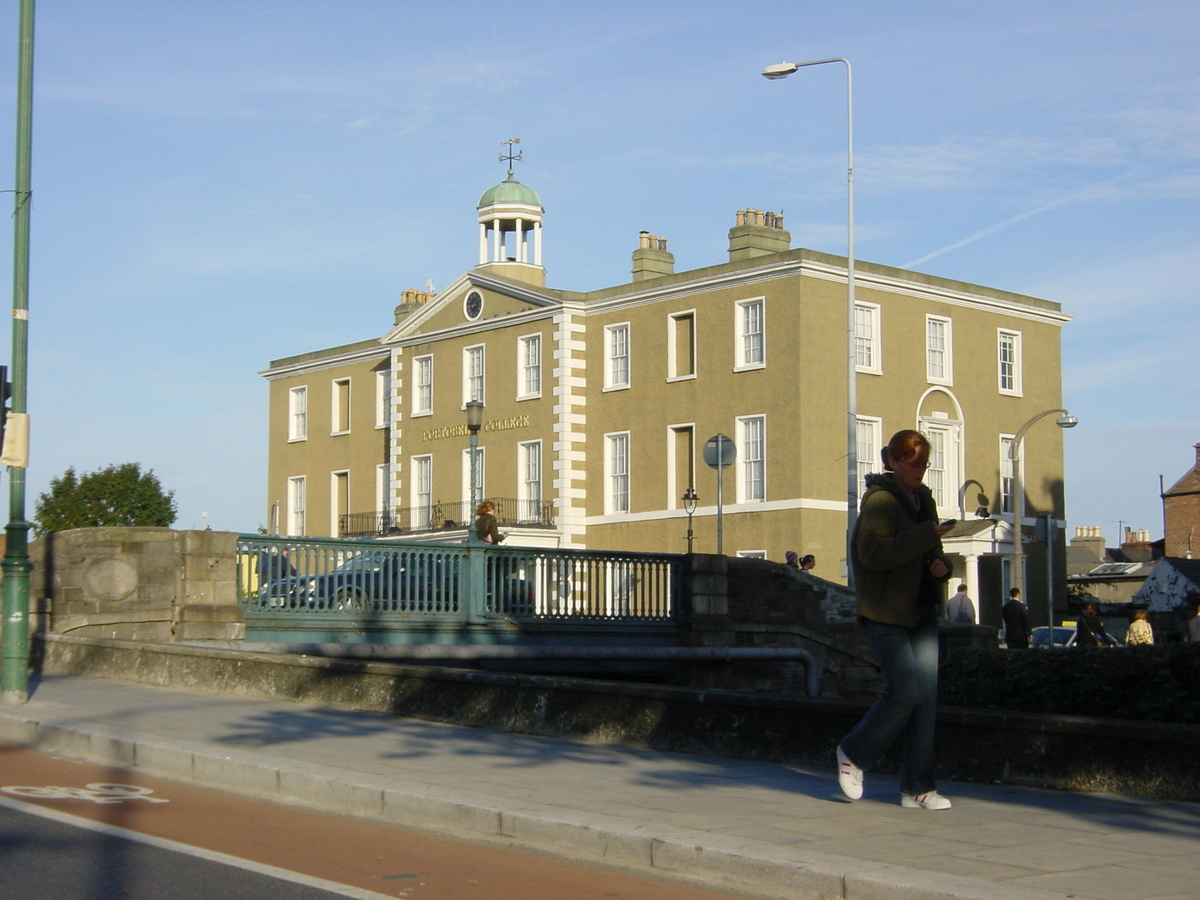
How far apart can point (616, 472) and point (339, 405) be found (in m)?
16.0

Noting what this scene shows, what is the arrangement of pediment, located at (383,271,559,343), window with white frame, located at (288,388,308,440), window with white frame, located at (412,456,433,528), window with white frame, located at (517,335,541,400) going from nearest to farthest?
window with white frame, located at (517,335,541,400) < pediment, located at (383,271,559,343) < window with white frame, located at (412,456,433,528) < window with white frame, located at (288,388,308,440)

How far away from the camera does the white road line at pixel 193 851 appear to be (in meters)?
6.75

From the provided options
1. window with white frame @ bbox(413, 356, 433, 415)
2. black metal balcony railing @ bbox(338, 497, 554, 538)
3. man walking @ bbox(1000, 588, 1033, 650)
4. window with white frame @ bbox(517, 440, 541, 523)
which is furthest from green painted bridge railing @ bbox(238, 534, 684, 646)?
window with white frame @ bbox(413, 356, 433, 415)

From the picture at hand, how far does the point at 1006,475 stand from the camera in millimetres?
47812

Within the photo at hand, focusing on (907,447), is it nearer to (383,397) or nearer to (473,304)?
(473,304)

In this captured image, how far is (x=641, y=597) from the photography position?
24.3 m

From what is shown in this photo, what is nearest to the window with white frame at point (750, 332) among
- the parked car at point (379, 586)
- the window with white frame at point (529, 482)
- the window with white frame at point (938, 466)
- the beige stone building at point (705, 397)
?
the beige stone building at point (705, 397)

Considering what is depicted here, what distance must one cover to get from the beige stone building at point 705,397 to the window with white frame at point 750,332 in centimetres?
6

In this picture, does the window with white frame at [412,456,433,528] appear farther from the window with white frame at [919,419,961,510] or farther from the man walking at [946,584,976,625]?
the man walking at [946,584,976,625]

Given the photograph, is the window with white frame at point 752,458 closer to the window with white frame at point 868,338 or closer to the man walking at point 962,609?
the window with white frame at point 868,338

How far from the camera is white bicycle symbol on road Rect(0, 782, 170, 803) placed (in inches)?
364

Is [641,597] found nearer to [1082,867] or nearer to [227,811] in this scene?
[227,811]

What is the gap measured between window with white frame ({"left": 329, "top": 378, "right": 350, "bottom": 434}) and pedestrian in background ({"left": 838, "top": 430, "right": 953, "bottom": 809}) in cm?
5188

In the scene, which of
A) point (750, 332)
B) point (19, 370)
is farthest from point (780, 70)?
point (19, 370)
